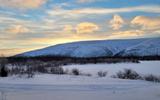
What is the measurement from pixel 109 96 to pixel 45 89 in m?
4.04

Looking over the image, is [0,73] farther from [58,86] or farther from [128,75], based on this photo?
[128,75]

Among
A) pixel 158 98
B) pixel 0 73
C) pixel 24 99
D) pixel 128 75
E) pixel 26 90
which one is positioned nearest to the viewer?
pixel 24 99

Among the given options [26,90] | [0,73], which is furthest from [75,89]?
[0,73]

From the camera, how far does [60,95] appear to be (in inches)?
591

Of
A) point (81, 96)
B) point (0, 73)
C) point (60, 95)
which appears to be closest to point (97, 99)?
point (81, 96)

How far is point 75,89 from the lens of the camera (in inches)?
683

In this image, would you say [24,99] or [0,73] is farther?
[0,73]

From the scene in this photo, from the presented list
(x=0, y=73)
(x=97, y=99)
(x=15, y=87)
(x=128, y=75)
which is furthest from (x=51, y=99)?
(x=128, y=75)

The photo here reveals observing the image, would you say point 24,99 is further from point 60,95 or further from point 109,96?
point 109,96

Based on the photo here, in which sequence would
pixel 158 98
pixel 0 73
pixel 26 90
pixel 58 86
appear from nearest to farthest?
1. pixel 158 98
2. pixel 26 90
3. pixel 58 86
4. pixel 0 73

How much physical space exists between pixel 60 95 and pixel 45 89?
242 centimetres

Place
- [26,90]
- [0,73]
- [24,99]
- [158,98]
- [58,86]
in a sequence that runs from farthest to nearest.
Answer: [0,73], [58,86], [26,90], [158,98], [24,99]

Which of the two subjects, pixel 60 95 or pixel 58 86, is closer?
pixel 60 95

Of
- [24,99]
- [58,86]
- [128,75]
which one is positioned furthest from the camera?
[128,75]
